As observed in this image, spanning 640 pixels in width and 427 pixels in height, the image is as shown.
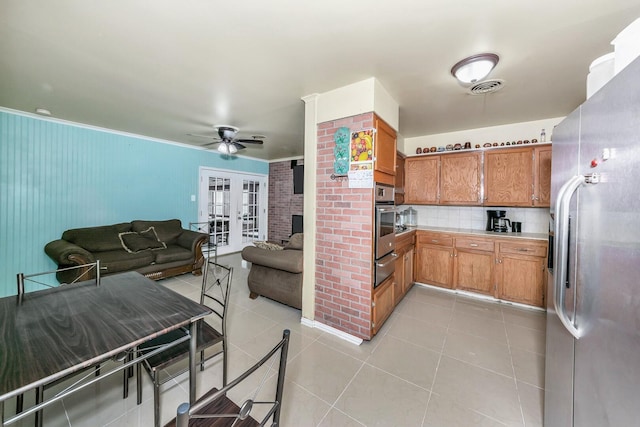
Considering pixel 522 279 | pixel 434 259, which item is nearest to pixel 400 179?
pixel 434 259

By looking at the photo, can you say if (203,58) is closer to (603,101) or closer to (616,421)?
(603,101)

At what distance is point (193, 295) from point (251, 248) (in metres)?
1.03

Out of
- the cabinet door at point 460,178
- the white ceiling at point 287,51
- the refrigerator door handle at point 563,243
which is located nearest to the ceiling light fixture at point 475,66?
the white ceiling at point 287,51

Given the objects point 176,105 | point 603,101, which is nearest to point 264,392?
point 603,101

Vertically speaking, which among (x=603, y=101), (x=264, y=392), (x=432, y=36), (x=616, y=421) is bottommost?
(x=264, y=392)

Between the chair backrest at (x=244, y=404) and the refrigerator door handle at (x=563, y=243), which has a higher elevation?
the refrigerator door handle at (x=563, y=243)

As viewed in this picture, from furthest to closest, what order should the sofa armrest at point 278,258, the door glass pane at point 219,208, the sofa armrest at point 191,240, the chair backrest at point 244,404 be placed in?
1. the door glass pane at point 219,208
2. the sofa armrest at point 191,240
3. the sofa armrest at point 278,258
4. the chair backrest at point 244,404

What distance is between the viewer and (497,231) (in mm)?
3373

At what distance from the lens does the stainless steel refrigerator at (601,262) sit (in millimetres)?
667

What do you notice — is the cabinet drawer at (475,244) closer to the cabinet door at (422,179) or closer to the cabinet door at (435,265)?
the cabinet door at (435,265)

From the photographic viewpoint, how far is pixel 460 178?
346 centimetres

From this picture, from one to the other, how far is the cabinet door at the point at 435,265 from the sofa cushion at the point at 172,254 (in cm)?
371

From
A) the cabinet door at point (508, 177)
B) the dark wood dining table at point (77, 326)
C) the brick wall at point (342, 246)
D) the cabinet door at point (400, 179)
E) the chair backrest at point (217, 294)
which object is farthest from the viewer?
the cabinet door at point (400, 179)

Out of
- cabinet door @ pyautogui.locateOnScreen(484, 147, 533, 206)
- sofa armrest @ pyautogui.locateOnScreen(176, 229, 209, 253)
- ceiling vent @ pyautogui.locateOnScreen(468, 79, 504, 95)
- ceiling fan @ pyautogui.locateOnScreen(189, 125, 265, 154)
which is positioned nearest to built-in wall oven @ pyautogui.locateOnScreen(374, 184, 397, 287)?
ceiling vent @ pyautogui.locateOnScreen(468, 79, 504, 95)
